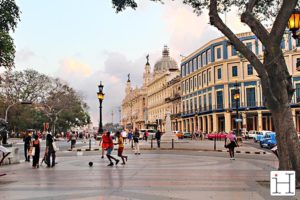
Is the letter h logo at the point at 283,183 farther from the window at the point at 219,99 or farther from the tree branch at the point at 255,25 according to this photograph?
the window at the point at 219,99

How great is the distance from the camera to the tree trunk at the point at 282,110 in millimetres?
10891

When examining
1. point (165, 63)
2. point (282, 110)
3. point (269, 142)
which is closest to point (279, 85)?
point (282, 110)

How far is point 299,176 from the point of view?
10773 millimetres

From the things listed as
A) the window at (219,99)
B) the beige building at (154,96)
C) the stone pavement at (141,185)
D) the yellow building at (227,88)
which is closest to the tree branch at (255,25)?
the stone pavement at (141,185)

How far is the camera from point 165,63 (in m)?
132

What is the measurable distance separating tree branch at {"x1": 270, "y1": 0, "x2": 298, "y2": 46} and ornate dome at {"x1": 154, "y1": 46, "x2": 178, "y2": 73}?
118 meters

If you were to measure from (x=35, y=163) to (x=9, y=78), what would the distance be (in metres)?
54.2

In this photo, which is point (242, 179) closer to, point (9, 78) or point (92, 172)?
point (92, 172)

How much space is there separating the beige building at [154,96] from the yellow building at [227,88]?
17652 millimetres

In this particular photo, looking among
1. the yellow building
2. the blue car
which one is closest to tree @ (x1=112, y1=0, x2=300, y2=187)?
the blue car

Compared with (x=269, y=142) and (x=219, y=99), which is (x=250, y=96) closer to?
(x=219, y=99)

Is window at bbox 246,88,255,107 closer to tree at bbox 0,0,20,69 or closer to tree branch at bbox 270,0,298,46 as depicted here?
tree at bbox 0,0,20,69

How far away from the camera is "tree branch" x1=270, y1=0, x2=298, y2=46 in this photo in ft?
35.9

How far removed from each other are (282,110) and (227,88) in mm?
59596
